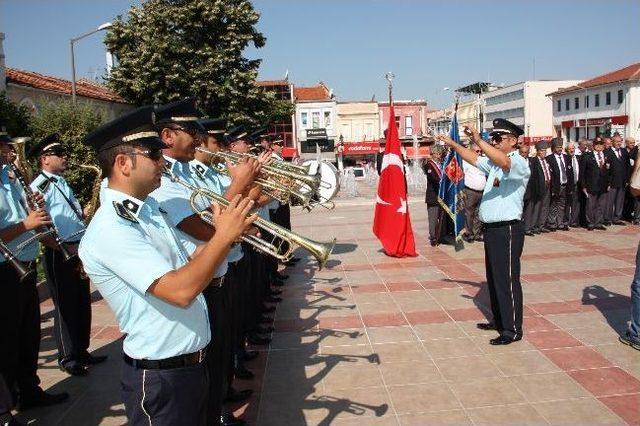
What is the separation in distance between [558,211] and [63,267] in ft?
35.2

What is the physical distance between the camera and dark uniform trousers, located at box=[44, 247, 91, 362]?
5.03 m

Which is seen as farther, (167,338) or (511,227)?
(511,227)

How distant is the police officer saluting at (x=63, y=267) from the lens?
4977 mm

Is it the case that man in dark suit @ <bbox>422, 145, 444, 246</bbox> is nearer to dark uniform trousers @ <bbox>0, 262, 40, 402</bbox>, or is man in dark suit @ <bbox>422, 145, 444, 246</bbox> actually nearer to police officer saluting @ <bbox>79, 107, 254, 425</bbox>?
dark uniform trousers @ <bbox>0, 262, 40, 402</bbox>

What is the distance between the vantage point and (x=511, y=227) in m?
5.39

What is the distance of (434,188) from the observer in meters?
10.9

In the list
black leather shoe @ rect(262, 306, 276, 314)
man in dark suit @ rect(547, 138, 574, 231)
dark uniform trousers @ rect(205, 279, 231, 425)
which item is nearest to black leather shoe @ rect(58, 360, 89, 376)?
dark uniform trousers @ rect(205, 279, 231, 425)

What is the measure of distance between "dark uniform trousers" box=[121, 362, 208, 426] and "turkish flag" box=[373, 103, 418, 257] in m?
7.63

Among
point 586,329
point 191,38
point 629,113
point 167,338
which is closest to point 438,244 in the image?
point 586,329

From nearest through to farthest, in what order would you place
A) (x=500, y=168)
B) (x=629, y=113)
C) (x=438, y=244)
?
(x=500, y=168) → (x=438, y=244) → (x=629, y=113)

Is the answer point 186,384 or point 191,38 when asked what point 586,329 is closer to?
point 186,384

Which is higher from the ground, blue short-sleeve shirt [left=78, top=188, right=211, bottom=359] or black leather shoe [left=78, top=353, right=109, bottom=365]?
blue short-sleeve shirt [left=78, top=188, right=211, bottom=359]

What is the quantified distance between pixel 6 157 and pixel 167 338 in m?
2.93

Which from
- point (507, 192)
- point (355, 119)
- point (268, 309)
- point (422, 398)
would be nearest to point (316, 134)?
point (355, 119)
